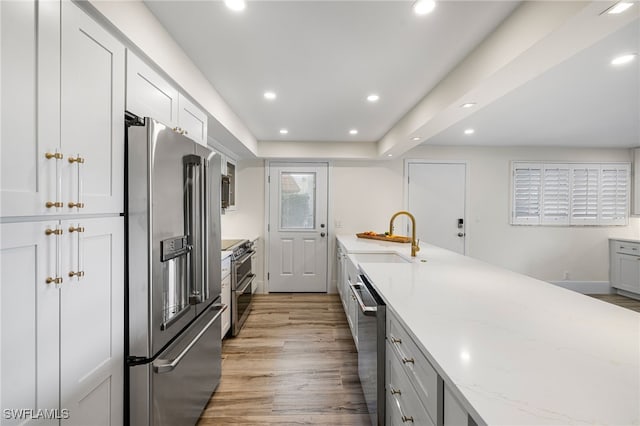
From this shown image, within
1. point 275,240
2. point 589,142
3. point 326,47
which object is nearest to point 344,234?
point 275,240

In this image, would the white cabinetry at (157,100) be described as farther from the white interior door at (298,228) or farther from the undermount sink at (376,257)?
the white interior door at (298,228)

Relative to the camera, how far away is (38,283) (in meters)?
0.88

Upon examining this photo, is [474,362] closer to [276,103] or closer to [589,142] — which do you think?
[276,103]

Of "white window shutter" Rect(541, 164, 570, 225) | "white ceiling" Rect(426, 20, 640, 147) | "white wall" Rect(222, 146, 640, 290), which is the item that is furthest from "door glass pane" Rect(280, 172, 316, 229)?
"white window shutter" Rect(541, 164, 570, 225)

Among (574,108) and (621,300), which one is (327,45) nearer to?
(574,108)

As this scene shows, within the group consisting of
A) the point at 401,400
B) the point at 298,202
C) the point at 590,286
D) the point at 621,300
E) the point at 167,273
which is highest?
the point at 298,202

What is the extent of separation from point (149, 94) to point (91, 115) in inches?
18.0

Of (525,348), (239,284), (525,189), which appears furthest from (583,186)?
(239,284)

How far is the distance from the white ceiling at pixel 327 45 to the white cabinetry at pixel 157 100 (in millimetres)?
314

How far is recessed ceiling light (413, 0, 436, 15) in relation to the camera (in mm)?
1380

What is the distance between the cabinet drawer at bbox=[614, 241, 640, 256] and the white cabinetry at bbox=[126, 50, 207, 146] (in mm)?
6323

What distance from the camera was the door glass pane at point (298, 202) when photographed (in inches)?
188

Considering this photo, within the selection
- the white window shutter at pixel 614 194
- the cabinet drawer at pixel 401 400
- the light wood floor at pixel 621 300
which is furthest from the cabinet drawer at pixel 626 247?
the cabinet drawer at pixel 401 400

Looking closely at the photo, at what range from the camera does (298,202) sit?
15.7 ft
